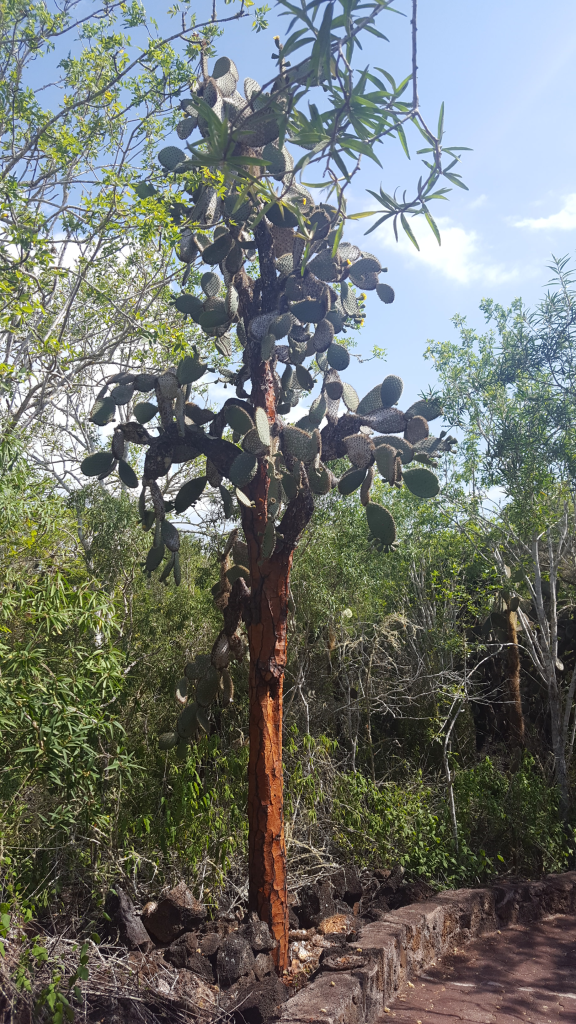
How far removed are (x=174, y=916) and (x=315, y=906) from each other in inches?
31.4

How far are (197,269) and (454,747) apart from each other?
465cm

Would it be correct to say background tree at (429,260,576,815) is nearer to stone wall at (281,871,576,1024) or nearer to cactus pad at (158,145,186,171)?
stone wall at (281,871,576,1024)

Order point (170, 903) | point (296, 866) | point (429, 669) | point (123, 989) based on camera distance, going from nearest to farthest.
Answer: point (123, 989)
point (170, 903)
point (296, 866)
point (429, 669)

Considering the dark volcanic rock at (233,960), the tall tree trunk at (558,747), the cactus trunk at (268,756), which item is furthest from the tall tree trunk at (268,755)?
the tall tree trunk at (558,747)

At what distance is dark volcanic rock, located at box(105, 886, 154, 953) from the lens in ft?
9.33

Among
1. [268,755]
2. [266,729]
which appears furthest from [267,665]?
[268,755]

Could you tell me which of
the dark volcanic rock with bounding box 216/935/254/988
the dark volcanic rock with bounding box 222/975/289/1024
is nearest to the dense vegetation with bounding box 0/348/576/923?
the dark volcanic rock with bounding box 216/935/254/988

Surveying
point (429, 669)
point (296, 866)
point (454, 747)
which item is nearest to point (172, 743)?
point (296, 866)

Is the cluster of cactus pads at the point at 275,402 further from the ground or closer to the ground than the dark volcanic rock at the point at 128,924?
further from the ground

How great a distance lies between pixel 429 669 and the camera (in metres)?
5.69

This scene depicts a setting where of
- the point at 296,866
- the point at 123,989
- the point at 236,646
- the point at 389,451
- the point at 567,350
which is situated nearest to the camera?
the point at 123,989

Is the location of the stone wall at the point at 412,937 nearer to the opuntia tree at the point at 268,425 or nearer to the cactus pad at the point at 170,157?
the opuntia tree at the point at 268,425

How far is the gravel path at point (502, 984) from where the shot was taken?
2.79 m

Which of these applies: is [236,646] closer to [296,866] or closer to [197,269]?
[296,866]
